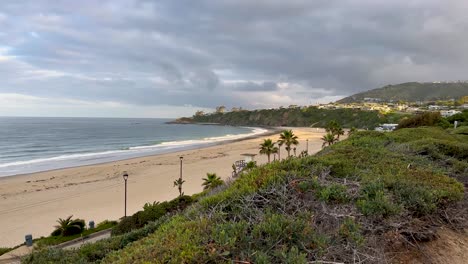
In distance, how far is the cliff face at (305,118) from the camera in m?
116

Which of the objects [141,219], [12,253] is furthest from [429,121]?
[12,253]

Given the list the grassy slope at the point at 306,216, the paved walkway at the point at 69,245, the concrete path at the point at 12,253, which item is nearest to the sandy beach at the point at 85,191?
the concrete path at the point at 12,253

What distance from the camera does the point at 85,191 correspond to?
27.3m

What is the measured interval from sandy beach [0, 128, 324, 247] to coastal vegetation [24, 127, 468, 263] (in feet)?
53.3

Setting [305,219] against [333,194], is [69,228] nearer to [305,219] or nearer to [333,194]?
[333,194]

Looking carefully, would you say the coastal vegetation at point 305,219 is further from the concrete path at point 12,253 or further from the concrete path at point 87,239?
the concrete path at point 87,239

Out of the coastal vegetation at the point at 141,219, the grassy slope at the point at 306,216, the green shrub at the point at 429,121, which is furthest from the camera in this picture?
the green shrub at the point at 429,121

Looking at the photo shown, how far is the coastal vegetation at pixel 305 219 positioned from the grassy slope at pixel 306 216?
12 mm

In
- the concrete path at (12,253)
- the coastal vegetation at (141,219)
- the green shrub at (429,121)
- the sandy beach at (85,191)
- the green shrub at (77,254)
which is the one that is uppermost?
the green shrub at (429,121)

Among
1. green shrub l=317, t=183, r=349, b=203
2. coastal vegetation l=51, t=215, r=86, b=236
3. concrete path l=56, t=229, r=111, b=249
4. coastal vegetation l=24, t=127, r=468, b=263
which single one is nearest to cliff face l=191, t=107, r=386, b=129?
concrete path l=56, t=229, r=111, b=249

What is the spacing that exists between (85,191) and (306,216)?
1062 inches

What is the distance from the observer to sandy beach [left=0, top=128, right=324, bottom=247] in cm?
2001

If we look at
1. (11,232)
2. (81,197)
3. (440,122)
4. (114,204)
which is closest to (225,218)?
(11,232)

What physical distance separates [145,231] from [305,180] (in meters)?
3.49
